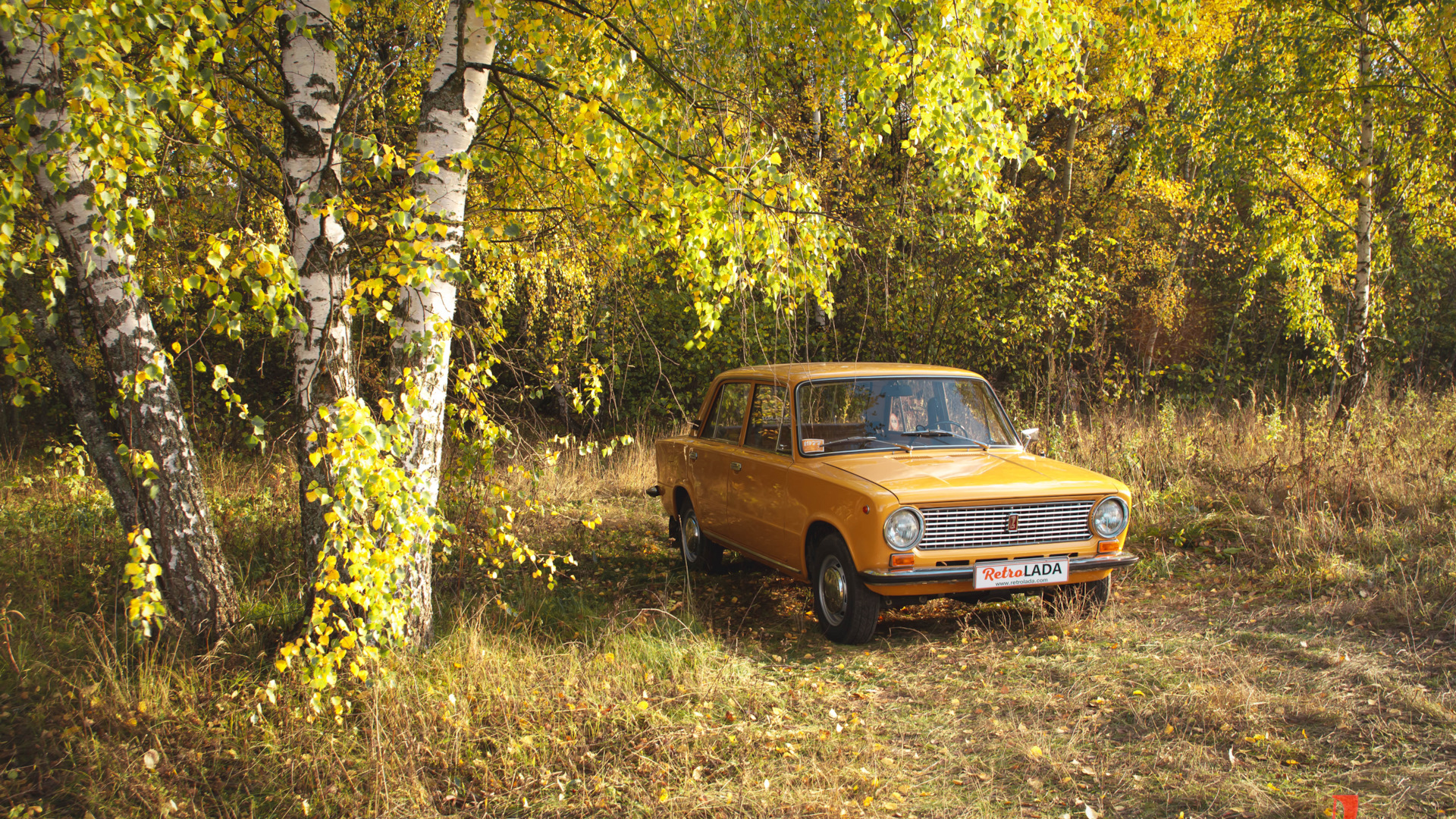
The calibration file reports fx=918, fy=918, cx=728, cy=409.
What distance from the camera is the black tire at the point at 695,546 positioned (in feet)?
24.2

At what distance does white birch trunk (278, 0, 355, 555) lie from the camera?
427 cm

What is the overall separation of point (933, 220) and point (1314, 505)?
5252 mm

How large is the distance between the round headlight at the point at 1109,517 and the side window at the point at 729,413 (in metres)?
2.58

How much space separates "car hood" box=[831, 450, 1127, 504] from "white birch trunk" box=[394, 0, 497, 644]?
2.43 metres

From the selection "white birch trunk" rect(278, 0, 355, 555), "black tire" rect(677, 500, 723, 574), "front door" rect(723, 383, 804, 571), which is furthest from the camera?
"black tire" rect(677, 500, 723, 574)

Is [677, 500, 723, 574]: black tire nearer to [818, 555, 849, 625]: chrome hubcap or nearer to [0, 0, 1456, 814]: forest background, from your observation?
[0, 0, 1456, 814]: forest background

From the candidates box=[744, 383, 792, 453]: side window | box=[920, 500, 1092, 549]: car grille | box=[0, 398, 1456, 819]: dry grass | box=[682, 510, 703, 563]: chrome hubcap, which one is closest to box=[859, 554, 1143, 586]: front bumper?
box=[920, 500, 1092, 549]: car grille

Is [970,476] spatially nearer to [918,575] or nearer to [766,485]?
[918,575]

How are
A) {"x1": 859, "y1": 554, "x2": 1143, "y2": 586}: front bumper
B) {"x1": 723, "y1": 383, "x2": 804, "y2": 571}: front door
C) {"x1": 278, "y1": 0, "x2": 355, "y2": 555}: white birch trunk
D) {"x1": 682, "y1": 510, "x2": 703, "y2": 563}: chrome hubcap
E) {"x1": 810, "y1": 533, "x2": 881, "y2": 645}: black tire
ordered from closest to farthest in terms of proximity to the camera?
{"x1": 278, "y1": 0, "x2": 355, "y2": 555}: white birch trunk
{"x1": 859, "y1": 554, "x2": 1143, "y2": 586}: front bumper
{"x1": 810, "y1": 533, "x2": 881, "y2": 645}: black tire
{"x1": 723, "y1": 383, "x2": 804, "y2": 571}: front door
{"x1": 682, "y1": 510, "x2": 703, "y2": 563}: chrome hubcap

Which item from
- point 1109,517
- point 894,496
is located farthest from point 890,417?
point 1109,517

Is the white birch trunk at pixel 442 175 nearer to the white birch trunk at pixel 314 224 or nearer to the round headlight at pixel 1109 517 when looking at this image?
the white birch trunk at pixel 314 224

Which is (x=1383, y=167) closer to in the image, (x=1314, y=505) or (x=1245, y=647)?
(x=1314, y=505)

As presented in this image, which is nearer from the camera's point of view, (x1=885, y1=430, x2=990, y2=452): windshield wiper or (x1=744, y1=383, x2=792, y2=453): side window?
(x1=885, y1=430, x2=990, y2=452): windshield wiper

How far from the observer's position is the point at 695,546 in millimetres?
7566
